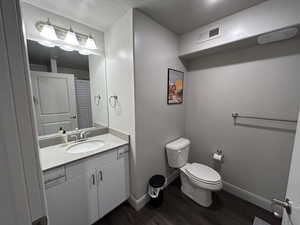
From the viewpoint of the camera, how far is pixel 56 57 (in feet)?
4.97

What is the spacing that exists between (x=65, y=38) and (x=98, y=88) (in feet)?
2.30

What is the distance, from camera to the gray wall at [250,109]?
4.61ft

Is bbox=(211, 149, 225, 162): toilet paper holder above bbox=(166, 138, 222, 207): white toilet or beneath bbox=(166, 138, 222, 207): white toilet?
above

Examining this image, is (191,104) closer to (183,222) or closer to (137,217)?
(183,222)

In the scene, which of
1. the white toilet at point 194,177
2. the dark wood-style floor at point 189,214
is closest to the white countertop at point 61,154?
the white toilet at point 194,177

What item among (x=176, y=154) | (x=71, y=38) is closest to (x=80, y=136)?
(x=71, y=38)

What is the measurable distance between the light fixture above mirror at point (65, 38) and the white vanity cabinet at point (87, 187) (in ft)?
4.40

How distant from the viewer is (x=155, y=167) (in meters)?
1.83

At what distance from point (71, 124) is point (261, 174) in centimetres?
259

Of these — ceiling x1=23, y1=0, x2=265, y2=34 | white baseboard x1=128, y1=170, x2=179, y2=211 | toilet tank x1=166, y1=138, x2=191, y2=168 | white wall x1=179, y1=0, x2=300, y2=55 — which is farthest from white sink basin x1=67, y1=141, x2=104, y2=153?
white wall x1=179, y1=0, x2=300, y2=55

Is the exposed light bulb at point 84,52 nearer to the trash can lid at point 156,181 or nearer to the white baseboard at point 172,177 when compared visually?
the trash can lid at point 156,181

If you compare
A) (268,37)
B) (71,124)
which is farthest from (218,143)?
(71,124)

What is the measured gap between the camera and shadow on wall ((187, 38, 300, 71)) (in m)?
1.35

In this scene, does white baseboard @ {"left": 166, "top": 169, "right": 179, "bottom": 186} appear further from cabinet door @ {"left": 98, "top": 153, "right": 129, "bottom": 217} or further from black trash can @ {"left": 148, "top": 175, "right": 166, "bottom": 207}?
cabinet door @ {"left": 98, "top": 153, "right": 129, "bottom": 217}
